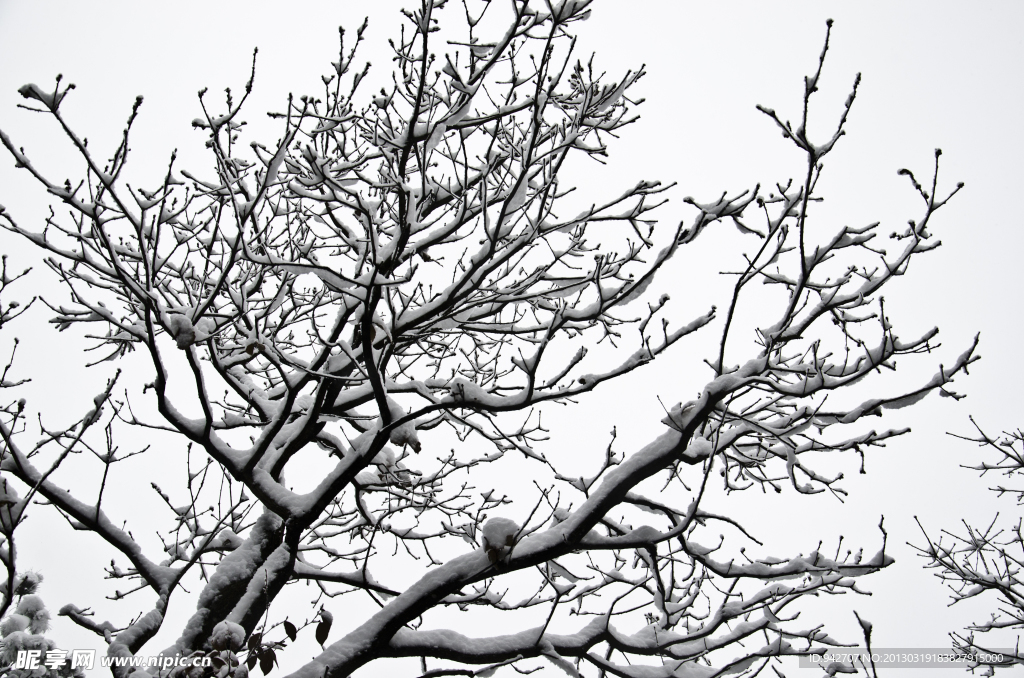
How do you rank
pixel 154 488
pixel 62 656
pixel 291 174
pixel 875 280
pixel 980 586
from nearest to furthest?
pixel 62 656 → pixel 875 280 → pixel 154 488 → pixel 291 174 → pixel 980 586

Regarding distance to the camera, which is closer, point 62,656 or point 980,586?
point 62,656

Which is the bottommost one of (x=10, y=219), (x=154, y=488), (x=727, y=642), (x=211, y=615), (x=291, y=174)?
(x=727, y=642)

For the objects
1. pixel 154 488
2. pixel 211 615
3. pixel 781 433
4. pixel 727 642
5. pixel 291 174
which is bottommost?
pixel 727 642

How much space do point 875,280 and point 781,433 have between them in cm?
106

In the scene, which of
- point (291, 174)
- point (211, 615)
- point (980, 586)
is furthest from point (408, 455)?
point (980, 586)

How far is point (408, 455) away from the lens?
5.26 m

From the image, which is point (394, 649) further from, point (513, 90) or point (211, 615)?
point (513, 90)

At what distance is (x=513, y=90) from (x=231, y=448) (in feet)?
10.3

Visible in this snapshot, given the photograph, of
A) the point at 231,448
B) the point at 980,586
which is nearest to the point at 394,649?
the point at 231,448

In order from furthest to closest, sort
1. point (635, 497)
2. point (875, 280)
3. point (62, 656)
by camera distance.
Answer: point (635, 497)
point (875, 280)
point (62, 656)

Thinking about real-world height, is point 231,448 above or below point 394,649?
above

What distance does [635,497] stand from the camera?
431 cm

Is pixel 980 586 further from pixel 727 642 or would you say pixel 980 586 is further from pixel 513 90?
pixel 513 90

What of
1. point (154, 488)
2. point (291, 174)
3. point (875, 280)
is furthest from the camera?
point (291, 174)
